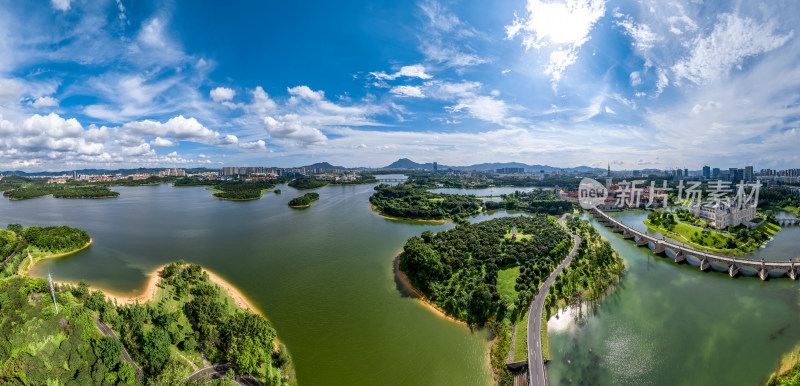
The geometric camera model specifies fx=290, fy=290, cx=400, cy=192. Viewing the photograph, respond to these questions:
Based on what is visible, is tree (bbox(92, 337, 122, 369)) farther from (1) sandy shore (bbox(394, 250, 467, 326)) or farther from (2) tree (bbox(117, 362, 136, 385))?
(1) sandy shore (bbox(394, 250, 467, 326))

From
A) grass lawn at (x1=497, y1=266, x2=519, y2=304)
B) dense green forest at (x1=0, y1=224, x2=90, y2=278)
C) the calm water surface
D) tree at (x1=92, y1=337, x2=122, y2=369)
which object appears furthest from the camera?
dense green forest at (x1=0, y1=224, x2=90, y2=278)

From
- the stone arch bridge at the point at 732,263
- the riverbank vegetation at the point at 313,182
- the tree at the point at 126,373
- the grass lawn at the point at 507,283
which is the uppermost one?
the riverbank vegetation at the point at 313,182

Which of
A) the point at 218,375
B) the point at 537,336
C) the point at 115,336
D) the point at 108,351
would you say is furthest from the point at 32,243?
the point at 537,336

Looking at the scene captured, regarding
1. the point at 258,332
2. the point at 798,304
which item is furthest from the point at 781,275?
the point at 258,332

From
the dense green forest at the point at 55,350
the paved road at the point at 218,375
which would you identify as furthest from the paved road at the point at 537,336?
the dense green forest at the point at 55,350

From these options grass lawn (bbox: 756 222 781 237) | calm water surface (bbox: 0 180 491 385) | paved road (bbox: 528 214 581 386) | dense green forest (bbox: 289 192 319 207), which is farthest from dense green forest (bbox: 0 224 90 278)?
grass lawn (bbox: 756 222 781 237)

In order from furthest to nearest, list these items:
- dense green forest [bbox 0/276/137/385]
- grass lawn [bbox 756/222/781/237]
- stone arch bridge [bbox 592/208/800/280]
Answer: grass lawn [bbox 756/222/781/237]
stone arch bridge [bbox 592/208/800/280]
dense green forest [bbox 0/276/137/385]

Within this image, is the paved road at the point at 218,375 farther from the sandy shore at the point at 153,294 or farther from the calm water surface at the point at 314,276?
the sandy shore at the point at 153,294
